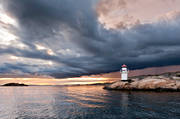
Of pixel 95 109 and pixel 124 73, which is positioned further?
pixel 124 73

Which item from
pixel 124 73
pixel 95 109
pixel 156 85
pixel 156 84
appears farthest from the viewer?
pixel 124 73

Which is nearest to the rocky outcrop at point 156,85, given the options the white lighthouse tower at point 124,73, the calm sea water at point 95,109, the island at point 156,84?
the island at point 156,84

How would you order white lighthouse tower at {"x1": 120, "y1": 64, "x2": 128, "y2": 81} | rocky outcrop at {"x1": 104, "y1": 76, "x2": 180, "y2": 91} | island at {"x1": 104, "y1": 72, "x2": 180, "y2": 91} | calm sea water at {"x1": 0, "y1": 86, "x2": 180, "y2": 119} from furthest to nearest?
white lighthouse tower at {"x1": 120, "y1": 64, "x2": 128, "y2": 81}
island at {"x1": 104, "y1": 72, "x2": 180, "y2": 91}
rocky outcrop at {"x1": 104, "y1": 76, "x2": 180, "y2": 91}
calm sea water at {"x1": 0, "y1": 86, "x2": 180, "y2": 119}

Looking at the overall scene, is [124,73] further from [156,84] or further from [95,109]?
[95,109]

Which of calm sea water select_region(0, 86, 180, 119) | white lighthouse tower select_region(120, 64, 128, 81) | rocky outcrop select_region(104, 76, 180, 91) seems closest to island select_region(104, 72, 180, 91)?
rocky outcrop select_region(104, 76, 180, 91)

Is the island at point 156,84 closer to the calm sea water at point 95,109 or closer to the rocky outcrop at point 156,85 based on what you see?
the rocky outcrop at point 156,85

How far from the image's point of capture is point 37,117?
1692 cm

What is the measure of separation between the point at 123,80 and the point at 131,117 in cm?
5876

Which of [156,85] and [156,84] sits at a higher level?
[156,84]

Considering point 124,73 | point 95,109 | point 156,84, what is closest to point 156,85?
point 156,84

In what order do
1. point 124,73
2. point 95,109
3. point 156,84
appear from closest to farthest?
point 95,109 → point 156,84 → point 124,73

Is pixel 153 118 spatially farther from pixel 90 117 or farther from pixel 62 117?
pixel 62 117

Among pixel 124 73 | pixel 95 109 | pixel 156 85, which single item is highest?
pixel 124 73

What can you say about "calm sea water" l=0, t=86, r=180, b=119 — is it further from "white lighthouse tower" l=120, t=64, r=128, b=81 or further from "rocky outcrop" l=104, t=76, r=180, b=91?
"white lighthouse tower" l=120, t=64, r=128, b=81
